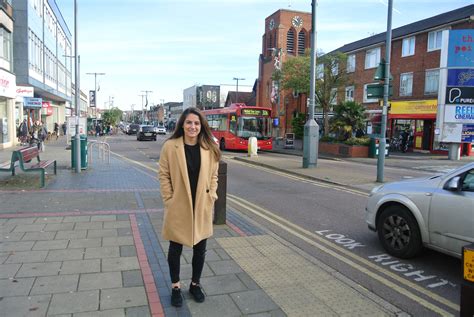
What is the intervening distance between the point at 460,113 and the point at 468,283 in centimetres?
2204

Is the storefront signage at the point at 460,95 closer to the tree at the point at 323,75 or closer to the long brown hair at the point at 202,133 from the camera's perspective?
the tree at the point at 323,75

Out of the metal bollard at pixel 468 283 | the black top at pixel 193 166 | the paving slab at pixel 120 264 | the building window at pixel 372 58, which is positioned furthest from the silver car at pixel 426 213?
the building window at pixel 372 58

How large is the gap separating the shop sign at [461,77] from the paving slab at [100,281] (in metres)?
22.2

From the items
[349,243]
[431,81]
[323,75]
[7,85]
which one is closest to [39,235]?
[349,243]

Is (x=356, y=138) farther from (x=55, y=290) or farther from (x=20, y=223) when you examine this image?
(x=55, y=290)

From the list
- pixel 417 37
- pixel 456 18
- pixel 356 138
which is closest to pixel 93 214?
pixel 356 138

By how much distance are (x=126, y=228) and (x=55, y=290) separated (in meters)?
2.29

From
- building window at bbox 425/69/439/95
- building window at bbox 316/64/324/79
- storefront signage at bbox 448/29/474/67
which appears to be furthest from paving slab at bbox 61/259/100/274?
building window at bbox 425/69/439/95

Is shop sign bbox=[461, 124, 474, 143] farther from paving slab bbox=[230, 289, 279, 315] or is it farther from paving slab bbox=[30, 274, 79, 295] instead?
paving slab bbox=[30, 274, 79, 295]

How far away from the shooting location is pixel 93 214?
7121 mm

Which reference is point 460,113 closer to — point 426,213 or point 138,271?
point 426,213

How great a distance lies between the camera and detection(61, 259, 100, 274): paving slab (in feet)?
14.6

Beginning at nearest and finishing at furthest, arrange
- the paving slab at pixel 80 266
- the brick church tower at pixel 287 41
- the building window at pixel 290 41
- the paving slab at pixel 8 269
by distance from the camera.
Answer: the paving slab at pixel 8 269
the paving slab at pixel 80 266
the brick church tower at pixel 287 41
the building window at pixel 290 41

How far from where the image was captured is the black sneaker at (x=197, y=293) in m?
3.85
